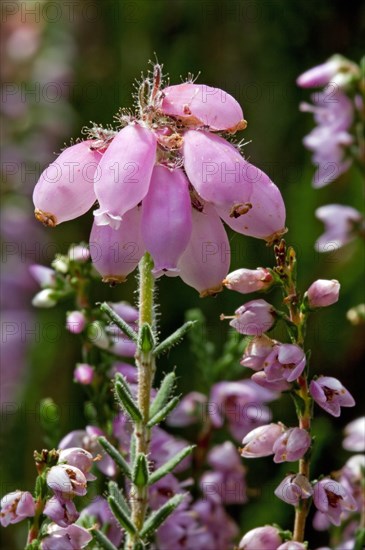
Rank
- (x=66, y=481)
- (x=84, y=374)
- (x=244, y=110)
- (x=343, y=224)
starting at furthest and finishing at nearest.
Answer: (x=244, y=110) < (x=343, y=224) < (x=84, y=374) < (x=66, y=481)

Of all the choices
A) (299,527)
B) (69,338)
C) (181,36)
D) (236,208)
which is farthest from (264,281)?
(181,36)

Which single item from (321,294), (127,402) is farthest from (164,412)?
(321,294)

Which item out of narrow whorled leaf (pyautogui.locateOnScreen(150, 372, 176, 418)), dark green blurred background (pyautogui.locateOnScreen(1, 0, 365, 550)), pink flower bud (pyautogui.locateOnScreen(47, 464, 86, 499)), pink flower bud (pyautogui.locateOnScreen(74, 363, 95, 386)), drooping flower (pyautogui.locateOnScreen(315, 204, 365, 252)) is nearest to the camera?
pink flower bud (pyautogui.locateOnScreen(47, 464, 86, 499))

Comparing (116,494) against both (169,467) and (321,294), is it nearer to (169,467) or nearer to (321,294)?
(169,467)

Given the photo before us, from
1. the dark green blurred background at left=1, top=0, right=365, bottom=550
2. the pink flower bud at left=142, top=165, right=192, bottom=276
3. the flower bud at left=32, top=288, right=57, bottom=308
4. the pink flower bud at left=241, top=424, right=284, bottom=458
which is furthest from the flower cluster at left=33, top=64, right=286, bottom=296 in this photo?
the dark green blurred background at left=1, top=0, right=365, bottom=550

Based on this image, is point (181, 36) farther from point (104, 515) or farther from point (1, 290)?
point (104, 515)

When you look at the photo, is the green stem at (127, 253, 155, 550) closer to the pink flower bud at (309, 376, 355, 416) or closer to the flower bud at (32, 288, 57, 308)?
the pink flower bud at (309, 376, 355, 416)
